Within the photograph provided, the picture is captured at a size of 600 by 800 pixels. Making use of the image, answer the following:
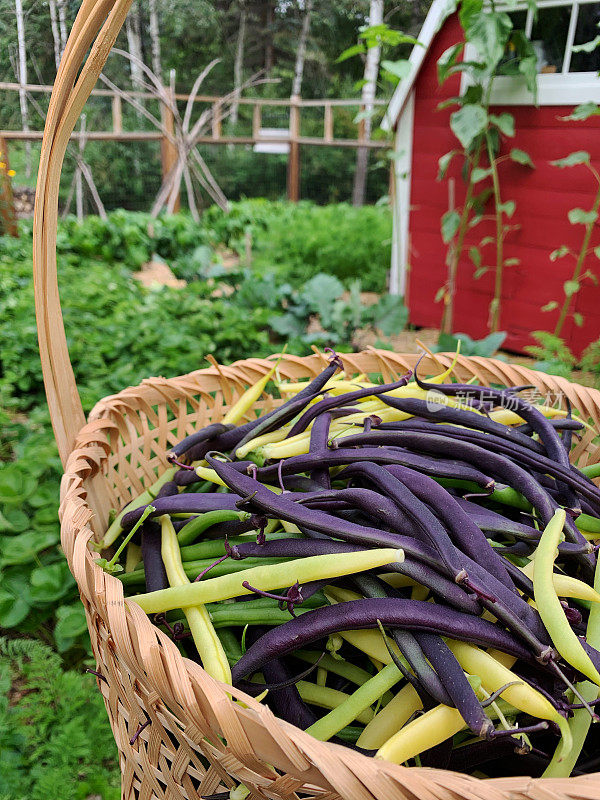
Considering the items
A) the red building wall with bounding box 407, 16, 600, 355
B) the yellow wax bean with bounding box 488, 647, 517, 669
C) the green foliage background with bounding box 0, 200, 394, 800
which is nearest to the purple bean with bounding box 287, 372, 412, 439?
the yellow wax bean with bounding box 488, 647, 517, 669

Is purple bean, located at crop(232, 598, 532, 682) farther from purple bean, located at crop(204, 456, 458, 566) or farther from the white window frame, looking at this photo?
the white window frame

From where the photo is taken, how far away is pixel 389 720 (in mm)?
629

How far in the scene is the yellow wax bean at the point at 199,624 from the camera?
667 millimetres

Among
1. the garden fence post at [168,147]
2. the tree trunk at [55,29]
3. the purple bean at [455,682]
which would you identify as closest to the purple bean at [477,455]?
the purple bean at [455,682]

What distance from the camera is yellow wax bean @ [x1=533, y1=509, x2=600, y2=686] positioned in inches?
23.8

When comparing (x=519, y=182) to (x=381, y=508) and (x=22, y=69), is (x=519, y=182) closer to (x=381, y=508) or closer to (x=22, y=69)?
(x=22, y=69)

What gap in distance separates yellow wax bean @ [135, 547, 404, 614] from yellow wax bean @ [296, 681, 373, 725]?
0.12 meters

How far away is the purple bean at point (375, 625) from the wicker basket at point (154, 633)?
10 cm

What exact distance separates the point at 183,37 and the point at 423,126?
14.0ft

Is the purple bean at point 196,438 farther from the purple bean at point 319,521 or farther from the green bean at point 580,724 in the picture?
the green bean at point 580,724

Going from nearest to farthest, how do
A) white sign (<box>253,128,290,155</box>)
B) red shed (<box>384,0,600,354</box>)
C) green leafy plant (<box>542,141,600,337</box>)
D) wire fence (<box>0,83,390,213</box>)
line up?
1. green leafy plant (<box>542,141,600,337</box>)
2. red shed (<box>384,0,600,354</box>)
3. wire fence (<box>0,83,390,213</box>)
4. white sign (<box>253,128,290,155</box>)

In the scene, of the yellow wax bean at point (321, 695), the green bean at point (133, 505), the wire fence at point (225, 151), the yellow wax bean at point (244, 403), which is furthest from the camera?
the wire fence at point (225, 151)

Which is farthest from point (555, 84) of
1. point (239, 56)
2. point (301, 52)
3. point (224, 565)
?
point (301, 52)

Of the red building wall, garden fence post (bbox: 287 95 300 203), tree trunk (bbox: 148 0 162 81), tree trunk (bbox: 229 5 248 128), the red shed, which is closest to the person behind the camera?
the red shed
